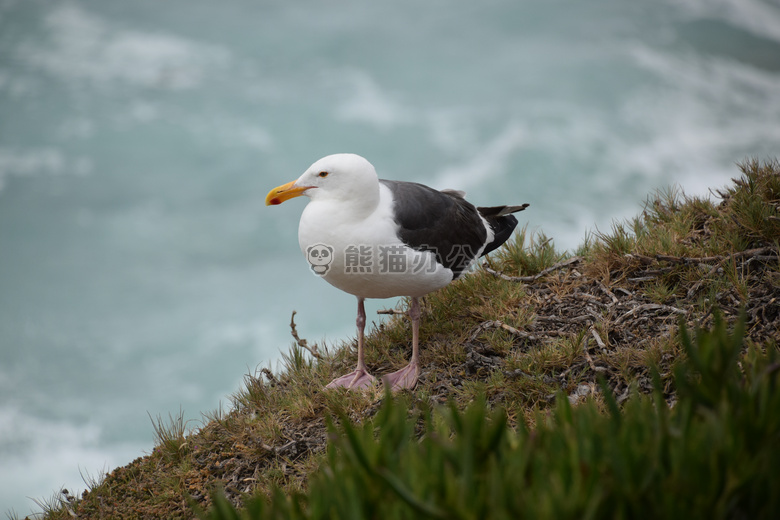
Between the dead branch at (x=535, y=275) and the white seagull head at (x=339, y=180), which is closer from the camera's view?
the white seagull head at (x=339, y=180)

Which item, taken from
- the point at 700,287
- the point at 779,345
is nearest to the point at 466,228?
the point at 700,287

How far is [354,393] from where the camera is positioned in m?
5.07

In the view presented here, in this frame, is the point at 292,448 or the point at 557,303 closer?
the point at 292,448

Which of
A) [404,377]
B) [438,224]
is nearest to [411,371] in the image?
[404,377]

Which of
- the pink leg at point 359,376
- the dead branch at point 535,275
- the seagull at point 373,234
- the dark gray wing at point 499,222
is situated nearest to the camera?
the seagull at point 373,234

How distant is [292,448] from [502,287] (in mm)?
2439

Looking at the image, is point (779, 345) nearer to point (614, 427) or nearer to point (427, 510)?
point (614, 427)

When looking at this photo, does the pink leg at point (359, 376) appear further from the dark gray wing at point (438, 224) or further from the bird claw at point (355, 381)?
the dark gray wing at point (438, 224)

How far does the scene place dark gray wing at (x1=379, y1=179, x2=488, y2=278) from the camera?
4.95 m

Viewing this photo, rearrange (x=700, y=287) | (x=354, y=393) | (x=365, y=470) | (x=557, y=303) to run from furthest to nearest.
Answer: (x=557, y=303) → (x=700, y=287) → (x=354, y=393) → (x=365, y=470)

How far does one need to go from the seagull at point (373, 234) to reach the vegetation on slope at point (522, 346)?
44cm

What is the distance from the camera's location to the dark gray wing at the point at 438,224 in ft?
16.3

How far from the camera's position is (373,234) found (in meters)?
4.68

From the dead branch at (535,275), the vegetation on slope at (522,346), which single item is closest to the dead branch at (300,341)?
the vegetation on slope at (522,346)
